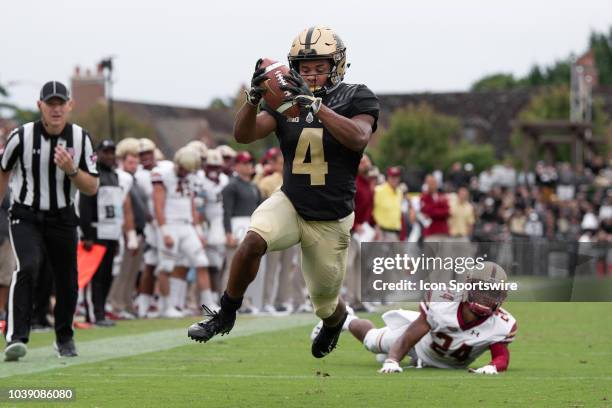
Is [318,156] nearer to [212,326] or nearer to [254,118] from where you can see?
[254,118]

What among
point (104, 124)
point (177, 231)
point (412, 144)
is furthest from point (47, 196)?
point (412, 144)

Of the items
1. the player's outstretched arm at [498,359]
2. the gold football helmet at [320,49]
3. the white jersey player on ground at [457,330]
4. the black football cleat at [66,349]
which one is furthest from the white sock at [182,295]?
the gold football helmet at [320,49]

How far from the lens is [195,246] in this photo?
15.5 metres

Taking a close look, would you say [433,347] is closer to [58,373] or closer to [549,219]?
[58,373]

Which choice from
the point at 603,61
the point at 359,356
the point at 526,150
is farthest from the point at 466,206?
the point at 603,61

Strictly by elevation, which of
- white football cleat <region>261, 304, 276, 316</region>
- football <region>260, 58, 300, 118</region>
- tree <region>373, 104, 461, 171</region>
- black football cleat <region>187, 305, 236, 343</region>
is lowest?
tree <region>373, 104, 461, 171</region>

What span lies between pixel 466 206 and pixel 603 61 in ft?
294

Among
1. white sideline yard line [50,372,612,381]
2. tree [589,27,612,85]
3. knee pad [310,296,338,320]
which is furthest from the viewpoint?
tree [589,27,612,85]

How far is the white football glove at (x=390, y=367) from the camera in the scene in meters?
8.85

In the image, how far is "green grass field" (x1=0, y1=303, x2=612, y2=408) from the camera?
7.32 m

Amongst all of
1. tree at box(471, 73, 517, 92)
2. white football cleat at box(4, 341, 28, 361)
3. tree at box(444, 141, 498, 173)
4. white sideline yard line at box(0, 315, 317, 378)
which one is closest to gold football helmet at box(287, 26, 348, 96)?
white sideline yard line at box(0, 315, 317, 378)

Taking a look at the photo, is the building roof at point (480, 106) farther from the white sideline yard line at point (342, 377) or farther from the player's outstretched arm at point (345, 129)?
the player's outstretched arm at point (345, 129)

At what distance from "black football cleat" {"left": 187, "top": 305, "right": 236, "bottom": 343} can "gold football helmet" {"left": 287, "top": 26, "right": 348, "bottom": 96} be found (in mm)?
1396

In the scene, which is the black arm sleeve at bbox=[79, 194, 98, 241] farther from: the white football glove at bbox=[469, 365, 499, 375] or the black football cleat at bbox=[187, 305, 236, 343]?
the black football cleat at bbox=[187, 305, 236, 343]
